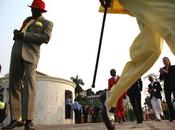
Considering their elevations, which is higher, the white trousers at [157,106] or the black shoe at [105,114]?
the white trousers at [157,106]

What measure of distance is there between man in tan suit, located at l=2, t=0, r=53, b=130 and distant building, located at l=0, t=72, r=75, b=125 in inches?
819

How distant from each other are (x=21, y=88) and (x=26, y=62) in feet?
1.50

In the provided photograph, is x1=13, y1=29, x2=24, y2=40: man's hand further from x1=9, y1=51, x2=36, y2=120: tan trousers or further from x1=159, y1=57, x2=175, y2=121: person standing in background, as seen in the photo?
x1=159, y1=57, x2=175, y2=121: person standing in background

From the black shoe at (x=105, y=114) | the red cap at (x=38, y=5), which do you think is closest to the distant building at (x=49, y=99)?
the red cap at (x=38, y=5)

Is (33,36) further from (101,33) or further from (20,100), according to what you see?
(101,33)

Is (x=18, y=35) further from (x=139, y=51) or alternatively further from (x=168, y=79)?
(x=168, y=79)

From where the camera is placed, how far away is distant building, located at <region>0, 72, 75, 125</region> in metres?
27.4

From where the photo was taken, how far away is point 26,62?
5.96 m

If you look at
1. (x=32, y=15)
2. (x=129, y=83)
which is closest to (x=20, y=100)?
(x=32, y=15)

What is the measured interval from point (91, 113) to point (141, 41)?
27.8m

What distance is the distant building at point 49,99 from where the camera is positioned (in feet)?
89.9

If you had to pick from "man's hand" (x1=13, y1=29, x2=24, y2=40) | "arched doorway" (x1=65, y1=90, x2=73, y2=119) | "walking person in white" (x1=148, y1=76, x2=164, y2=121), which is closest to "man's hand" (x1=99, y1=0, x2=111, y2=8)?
"man's hand" (x1=13, y1=29, x2=24, y2=40)

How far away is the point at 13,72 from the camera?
6.02 metres

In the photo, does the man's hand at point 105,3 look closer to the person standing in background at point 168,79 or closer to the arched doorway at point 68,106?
the person standing in background at point 168,79
